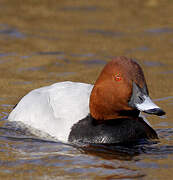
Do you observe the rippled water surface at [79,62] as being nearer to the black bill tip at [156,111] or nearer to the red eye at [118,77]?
the black bill tip at [156,111]

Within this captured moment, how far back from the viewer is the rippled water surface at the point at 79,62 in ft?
14.5

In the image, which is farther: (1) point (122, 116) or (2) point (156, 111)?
(1) point (122, 116)

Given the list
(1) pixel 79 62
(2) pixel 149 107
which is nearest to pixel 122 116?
(2) pixel 149 107

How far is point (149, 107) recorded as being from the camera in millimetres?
4344

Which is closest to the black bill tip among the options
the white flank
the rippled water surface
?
the rippled water surface

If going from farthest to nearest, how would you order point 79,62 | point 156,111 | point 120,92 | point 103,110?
point 79,62, point 103,110, point 120,92, point 156,111

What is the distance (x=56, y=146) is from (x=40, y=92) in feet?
3.14

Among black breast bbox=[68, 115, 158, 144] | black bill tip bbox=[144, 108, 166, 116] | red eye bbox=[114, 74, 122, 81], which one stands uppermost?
red eye bbox=[114, 74, 122, 81]

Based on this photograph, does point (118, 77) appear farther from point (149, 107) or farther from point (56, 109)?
point (56, 109)

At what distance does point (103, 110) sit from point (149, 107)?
2.00ft

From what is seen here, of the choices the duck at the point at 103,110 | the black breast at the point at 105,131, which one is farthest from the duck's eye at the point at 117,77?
the black breast at the point at 105,131

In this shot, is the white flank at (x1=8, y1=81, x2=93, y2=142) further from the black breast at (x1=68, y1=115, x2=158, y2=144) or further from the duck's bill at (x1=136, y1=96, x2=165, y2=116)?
the duck's bill at (x1=136, y1=96, x2=165, y2=116)

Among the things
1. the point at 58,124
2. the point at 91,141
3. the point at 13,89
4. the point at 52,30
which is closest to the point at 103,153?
the point at 91,141

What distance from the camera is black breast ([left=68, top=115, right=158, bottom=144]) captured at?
15.8 feet
